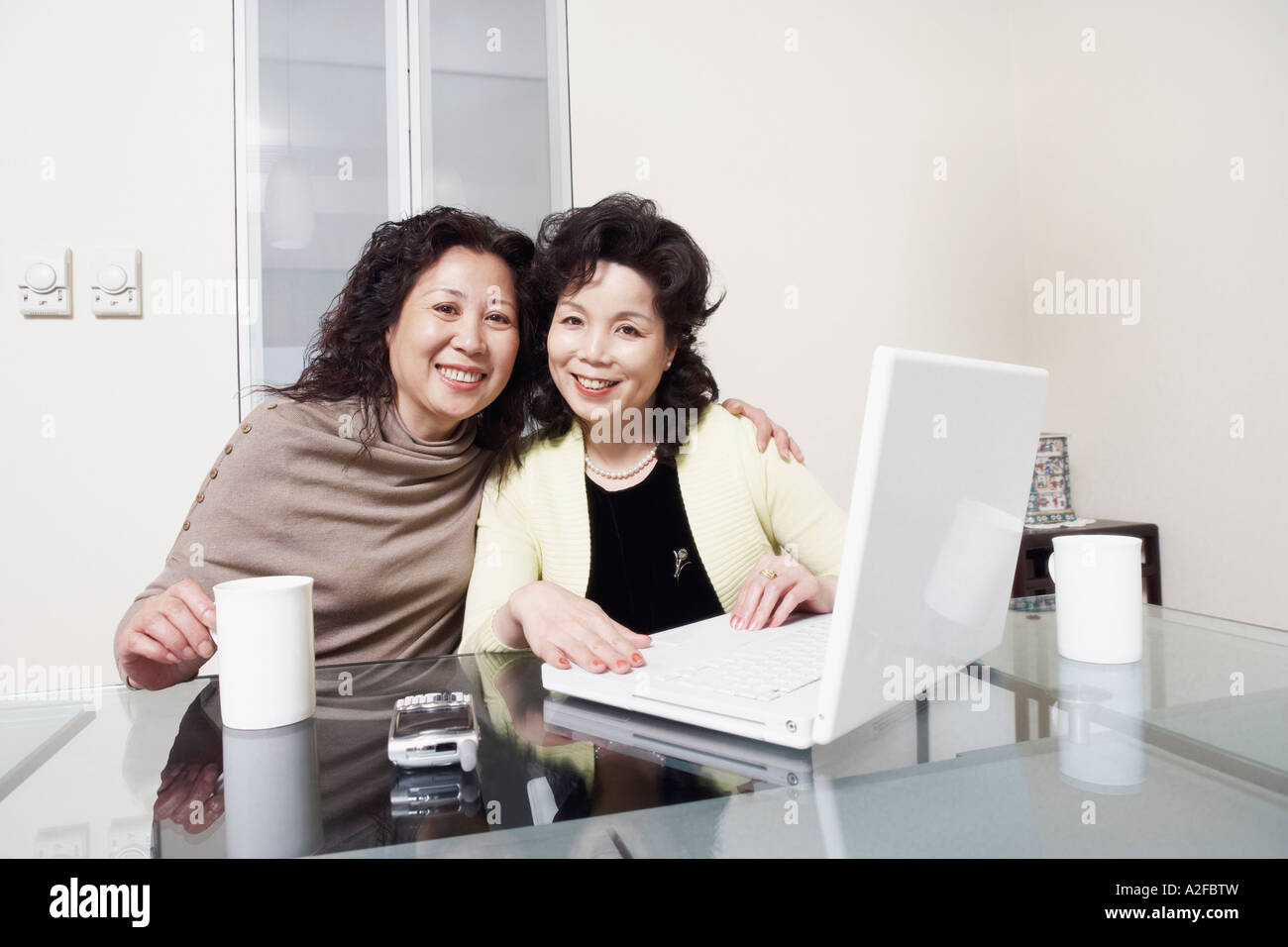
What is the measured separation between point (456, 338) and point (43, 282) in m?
1.30

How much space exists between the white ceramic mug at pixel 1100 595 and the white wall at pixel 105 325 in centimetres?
194

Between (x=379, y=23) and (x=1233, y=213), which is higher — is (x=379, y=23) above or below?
above

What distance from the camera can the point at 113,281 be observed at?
2.03 meters

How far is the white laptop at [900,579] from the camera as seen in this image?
0.56m

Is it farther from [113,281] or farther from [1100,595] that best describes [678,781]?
[113,281]

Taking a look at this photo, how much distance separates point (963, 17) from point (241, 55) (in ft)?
7.13

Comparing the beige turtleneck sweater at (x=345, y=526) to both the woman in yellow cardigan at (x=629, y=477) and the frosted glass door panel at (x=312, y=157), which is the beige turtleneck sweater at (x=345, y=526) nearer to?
the woman in yellow cardigan at (x=629, y=477)

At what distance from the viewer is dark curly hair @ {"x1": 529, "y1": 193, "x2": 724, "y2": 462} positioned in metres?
1.35

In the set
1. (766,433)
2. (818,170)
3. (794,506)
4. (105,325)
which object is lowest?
(794,506)

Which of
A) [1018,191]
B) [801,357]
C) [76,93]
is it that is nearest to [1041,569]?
[801,357]

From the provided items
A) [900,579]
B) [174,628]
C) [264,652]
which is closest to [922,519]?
[900,579]

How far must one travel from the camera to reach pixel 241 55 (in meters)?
2.15

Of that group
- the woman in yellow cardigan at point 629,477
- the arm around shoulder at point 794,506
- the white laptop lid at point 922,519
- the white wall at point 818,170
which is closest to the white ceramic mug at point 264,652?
the white laptop lid at point 922,519

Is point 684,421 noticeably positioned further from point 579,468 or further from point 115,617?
point 115,617
